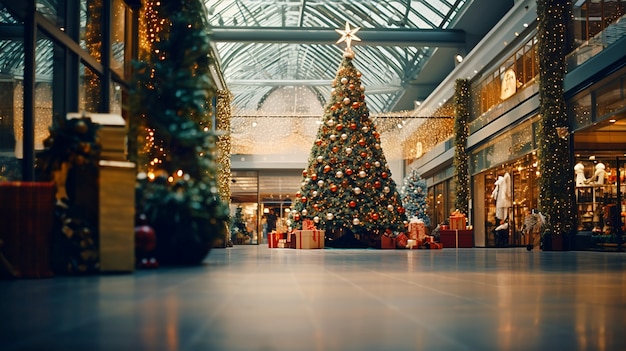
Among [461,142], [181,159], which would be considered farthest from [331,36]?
[181,159]

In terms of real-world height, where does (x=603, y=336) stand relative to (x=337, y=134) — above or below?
below

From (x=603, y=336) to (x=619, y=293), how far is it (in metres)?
1.83

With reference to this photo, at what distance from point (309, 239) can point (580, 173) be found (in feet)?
22.2

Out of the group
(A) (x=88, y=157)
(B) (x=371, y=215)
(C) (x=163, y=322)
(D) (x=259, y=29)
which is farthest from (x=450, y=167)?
(C) (x=163, y=322)

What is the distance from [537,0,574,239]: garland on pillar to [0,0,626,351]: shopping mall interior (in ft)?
0.14

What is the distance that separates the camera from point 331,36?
24203 mm

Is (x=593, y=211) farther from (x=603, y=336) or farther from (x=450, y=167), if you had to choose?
(x=603, y=336)

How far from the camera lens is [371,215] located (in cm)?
1842

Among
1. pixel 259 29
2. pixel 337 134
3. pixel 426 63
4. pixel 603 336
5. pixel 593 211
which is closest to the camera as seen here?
pixel 603 336

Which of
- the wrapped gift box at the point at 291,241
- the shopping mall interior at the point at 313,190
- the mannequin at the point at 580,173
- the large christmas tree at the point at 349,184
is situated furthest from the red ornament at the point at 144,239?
the mannequin at the point at 580,173

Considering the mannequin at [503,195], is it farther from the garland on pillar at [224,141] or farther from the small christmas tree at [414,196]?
the small christmas tree at [414,196]

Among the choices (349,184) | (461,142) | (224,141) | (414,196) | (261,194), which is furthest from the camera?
(261,194)

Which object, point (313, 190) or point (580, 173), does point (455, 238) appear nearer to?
point (580, 173)

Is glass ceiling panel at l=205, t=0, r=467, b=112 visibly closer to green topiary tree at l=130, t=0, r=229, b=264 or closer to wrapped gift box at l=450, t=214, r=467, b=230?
wrapped gift box at l=450, t=214, r=467, b=230
